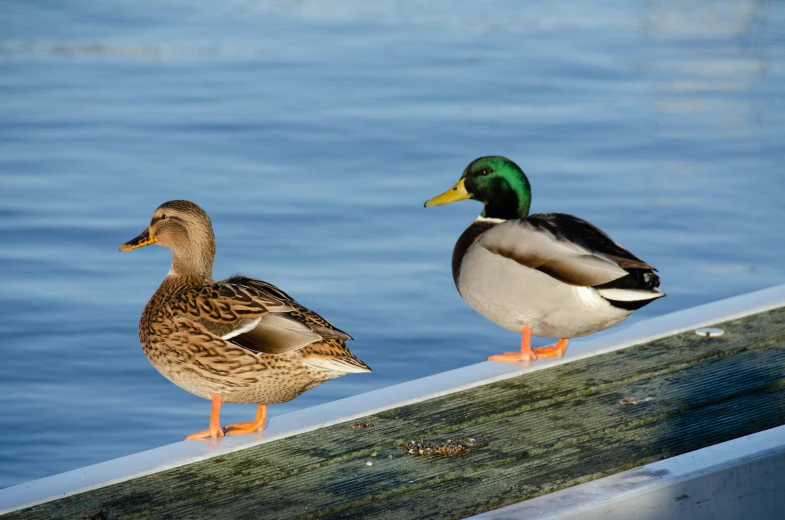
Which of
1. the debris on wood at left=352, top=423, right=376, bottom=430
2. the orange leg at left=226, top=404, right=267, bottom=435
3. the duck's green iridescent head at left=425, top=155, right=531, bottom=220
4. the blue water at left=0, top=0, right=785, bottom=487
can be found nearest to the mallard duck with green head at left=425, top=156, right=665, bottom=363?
the duck's green iridescent head at left=425, top=155, right=531, bottom=220

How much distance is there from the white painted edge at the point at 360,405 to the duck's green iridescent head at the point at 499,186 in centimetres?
64

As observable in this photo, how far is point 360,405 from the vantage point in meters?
4.37

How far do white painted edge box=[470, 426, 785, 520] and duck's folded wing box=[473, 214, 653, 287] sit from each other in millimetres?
1094

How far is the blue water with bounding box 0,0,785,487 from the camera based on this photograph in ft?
25.7

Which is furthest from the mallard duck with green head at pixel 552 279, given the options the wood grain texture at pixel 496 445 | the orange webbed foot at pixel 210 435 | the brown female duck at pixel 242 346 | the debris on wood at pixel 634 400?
the orange webbed foot at pixel 210 435

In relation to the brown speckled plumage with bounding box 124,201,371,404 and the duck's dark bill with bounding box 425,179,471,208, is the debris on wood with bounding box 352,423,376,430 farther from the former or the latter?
the duck's dark bill with bounding box 425,179,471,208

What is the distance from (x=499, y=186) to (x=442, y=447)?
1615mm

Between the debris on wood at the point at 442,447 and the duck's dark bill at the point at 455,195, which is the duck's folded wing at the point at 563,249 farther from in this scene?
the debris on wood at the point at 442,447

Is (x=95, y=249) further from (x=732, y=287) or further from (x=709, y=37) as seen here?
(x=709, y=37)

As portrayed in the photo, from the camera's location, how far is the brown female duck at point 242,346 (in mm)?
4199

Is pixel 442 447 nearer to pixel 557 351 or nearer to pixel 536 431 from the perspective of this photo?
pixel 536 431

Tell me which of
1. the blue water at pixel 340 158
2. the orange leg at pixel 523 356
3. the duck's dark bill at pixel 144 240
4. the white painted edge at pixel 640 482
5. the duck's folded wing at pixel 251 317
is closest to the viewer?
→ the white painted edge at pixel 640 482

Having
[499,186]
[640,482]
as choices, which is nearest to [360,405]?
[640,482]

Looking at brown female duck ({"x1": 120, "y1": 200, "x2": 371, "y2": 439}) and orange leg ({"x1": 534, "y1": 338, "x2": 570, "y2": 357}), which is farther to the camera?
orange leg ({"x1": 534, "y1": 338, "x2": 570, "y2": 357})
